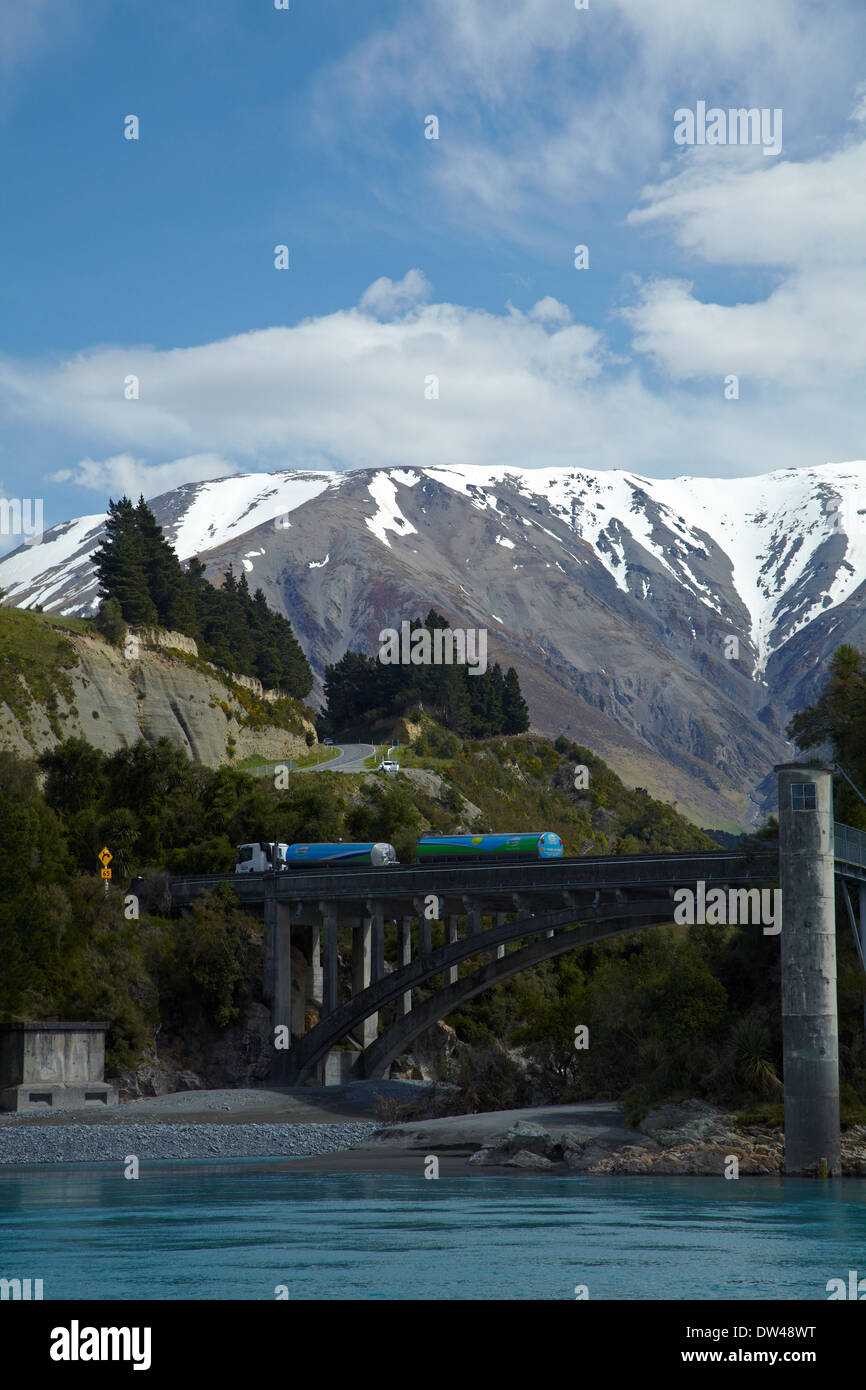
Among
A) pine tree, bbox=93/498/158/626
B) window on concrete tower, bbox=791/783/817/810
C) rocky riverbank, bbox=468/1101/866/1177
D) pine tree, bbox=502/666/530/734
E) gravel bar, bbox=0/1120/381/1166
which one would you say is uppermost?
pine tree, bbox=93/498/158/626

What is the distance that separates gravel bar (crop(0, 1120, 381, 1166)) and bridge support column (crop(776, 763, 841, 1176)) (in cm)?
1595

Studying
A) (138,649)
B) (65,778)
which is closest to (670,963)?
(65,778)

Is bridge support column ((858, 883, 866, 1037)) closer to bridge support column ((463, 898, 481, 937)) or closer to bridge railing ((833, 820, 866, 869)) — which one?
bridge railing ((833, 820, 866, 869))

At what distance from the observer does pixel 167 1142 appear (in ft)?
156

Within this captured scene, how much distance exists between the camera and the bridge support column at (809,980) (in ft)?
123

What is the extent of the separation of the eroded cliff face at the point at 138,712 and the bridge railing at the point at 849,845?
57.9 m

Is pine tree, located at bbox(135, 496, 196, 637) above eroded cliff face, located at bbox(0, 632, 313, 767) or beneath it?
above

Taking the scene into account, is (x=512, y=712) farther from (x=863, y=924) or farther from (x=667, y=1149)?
(x=667, y=1149)

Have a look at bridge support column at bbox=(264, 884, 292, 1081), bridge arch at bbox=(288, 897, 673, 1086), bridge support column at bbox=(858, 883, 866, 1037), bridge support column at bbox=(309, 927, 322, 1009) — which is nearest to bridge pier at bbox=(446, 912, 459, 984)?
bridge arch at bbox=(288, 897, 673, 1086)

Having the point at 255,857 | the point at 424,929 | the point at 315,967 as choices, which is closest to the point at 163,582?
the point at 255,857

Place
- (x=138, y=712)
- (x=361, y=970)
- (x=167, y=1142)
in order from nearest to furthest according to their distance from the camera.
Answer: (x=167, y=1142), (x=361, y=970), (x=138, y=712)

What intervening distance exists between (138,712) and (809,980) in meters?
72.7

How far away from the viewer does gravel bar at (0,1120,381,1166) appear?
45.9 m
